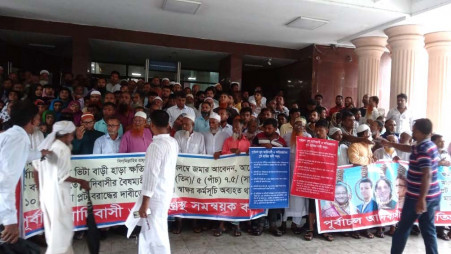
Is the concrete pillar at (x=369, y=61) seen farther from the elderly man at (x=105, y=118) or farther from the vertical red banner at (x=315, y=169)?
the elderly man at (x=105, y=118)

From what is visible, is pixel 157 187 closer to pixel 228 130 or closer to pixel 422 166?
pixel 228 130

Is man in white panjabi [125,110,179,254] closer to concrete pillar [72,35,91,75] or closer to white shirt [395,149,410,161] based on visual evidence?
white shirt [395,149,410,161]

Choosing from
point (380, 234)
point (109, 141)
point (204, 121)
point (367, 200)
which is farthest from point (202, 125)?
point (380, 234)

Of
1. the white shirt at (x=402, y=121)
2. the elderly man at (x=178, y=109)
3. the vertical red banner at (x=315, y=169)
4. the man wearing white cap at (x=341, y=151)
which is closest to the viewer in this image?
the vertical red banner at (x=315, y=169)

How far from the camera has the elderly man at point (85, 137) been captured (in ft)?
14.0

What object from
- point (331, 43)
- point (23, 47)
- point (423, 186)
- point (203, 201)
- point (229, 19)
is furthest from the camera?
point (23, 47)

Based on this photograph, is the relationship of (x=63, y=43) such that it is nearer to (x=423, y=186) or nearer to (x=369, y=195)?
(x=369, y=195)

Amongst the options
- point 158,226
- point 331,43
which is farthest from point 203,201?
point 331,43

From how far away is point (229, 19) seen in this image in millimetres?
8219

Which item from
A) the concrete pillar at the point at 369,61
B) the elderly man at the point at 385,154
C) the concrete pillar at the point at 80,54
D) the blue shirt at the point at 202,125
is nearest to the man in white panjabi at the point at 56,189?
the blue shirt at the point at 202,125

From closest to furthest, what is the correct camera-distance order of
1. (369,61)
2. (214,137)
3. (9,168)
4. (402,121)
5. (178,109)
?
(9,168) → (214,137) → (178,109) → (402,121) → (369,61)

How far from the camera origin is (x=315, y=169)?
449cm

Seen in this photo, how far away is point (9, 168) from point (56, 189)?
0.82 metres

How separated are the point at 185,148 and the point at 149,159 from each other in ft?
5.83
